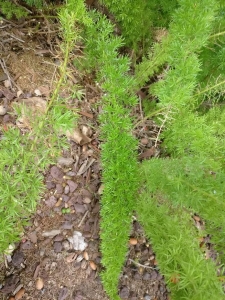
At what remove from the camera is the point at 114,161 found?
70.9 inches

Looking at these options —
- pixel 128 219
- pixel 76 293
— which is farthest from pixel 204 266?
pixel 76 293

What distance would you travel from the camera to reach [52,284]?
1.94 meters

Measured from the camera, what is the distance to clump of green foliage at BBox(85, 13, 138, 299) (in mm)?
1761

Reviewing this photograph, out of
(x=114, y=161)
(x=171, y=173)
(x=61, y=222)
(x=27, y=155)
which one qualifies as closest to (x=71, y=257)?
(x=61, y=222)

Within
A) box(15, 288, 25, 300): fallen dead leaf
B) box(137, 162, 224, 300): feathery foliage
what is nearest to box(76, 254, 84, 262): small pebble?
box(15, 288, 25, 300): fallen dead leaf

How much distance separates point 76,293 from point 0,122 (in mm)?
1088

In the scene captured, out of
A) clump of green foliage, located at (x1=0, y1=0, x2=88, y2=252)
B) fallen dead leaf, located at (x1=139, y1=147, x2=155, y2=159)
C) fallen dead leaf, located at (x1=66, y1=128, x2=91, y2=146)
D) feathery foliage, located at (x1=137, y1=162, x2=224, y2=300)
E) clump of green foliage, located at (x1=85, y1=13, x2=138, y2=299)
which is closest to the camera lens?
clump of green foliage, located at (x1=0, y1=0, x2=88, y2=252)

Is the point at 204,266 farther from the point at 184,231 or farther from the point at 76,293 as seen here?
the point at 76,293

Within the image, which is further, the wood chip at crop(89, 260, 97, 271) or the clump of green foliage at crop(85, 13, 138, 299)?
the wood chip at crop(89, 260, 97, 271)

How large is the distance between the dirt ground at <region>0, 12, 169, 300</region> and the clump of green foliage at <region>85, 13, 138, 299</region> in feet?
0.82

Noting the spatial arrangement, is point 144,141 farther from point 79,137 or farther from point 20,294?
point 20,294

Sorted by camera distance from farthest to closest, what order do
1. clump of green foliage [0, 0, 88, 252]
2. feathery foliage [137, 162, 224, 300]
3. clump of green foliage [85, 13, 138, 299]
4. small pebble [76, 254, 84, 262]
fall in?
small pebble [76, 254, 84, 262]
clump of green foliage [85, 13, 138, 299]
feathery foliage [137, 162, 224, 300]
clump of green foliage [0, 0, 88, 252]

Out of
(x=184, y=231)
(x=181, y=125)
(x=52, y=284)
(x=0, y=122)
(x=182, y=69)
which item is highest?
(x=182, y=69)

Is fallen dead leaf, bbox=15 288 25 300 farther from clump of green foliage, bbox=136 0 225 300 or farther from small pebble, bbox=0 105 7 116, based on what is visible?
small pebble, bbox=0 105 7 116
